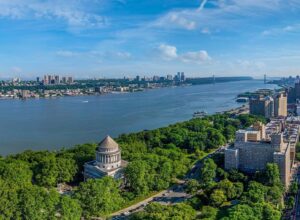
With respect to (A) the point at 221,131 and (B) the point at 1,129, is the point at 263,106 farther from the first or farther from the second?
(B) the point at 1,129

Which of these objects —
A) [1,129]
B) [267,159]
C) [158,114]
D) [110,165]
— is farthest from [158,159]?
[158,114]

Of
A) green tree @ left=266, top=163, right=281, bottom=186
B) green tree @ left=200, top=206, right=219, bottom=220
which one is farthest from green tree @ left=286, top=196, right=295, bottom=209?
green tree @ left=200, top=206, right=219, bottom=220

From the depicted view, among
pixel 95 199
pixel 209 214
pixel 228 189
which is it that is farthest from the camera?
pixel 228 189

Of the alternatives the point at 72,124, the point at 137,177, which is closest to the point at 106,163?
the point at 137,177

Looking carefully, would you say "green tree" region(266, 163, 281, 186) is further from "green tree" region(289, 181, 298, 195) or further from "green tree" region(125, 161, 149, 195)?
"green tree" region(125, 161, 149, 195)

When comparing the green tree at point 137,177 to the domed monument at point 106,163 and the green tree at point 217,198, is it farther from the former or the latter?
the green tree at point 217,198

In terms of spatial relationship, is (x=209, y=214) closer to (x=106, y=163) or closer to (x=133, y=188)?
(x=133, y=188)
